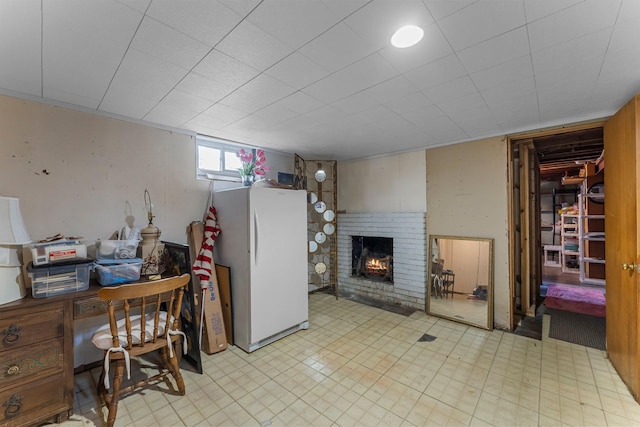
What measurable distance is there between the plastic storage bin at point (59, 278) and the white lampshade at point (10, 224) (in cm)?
21

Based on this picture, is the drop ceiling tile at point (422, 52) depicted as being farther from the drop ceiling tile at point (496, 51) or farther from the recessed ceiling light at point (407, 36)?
the drop ceiling tile at point (496, 51)

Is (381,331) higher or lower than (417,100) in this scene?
lower

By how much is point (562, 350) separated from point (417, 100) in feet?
9.19

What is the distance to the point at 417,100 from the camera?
7.32 feet

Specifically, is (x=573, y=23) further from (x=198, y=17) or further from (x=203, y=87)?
(x=203, y=87)

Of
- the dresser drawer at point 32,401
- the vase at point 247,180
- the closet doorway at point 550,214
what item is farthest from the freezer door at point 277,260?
the closet doorway at point 550,214

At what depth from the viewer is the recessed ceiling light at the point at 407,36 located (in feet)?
4.51

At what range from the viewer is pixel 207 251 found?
281 cm

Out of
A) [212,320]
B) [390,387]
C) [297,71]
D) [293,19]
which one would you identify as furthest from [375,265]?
[293,19]

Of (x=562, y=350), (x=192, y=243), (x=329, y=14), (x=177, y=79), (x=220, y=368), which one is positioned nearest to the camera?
(x=329, y=14)

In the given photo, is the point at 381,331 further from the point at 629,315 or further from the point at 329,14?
the point at 329,14

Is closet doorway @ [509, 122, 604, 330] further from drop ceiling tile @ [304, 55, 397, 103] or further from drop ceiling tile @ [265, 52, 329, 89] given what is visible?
drop ceiling tile @ [265, 52, 329, 89]

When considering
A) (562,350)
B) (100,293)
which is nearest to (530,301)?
(562,350)

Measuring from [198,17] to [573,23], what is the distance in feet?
6.03
